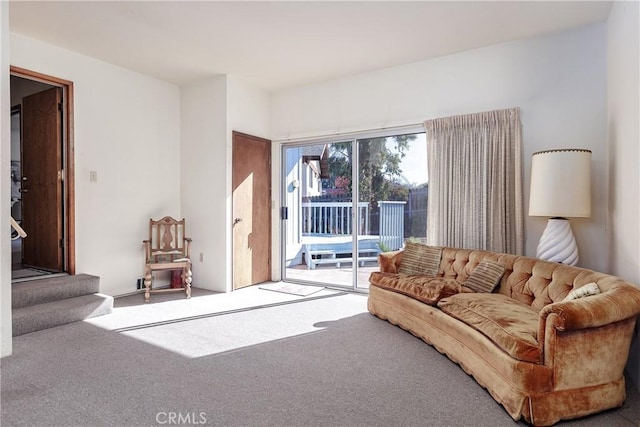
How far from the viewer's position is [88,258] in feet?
13.9

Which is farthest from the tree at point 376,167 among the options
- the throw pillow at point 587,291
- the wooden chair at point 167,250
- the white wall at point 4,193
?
the white wall at point 4,193

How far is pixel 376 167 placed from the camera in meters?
4.70

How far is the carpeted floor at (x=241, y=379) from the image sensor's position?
1.94 meters

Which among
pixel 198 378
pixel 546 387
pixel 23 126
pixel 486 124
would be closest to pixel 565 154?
pixel 486 124

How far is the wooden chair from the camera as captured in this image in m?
4.36

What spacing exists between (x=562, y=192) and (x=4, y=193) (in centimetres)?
417

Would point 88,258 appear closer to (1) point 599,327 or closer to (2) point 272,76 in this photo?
(2) point 272,76

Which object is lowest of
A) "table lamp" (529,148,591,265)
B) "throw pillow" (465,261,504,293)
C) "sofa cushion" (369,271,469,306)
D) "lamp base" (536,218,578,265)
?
"sofa cushion" (369,271,469,306)

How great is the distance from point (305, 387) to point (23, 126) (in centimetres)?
479

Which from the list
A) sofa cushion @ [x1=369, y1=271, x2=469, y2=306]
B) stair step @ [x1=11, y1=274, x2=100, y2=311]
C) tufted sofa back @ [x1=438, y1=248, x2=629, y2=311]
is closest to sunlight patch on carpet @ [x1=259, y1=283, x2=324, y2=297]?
sofa cushion @ [x1=369, y1=271, x2=469, y2=306]

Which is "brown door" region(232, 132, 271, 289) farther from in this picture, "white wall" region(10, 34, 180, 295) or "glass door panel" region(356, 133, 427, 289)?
"glass door panel" region(356, 133, 427, 289)

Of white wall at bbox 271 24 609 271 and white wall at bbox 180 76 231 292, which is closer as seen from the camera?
white wall at bbox 271 24 609 271

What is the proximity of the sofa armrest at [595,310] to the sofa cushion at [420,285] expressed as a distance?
1.05 m

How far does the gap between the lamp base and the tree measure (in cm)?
171
